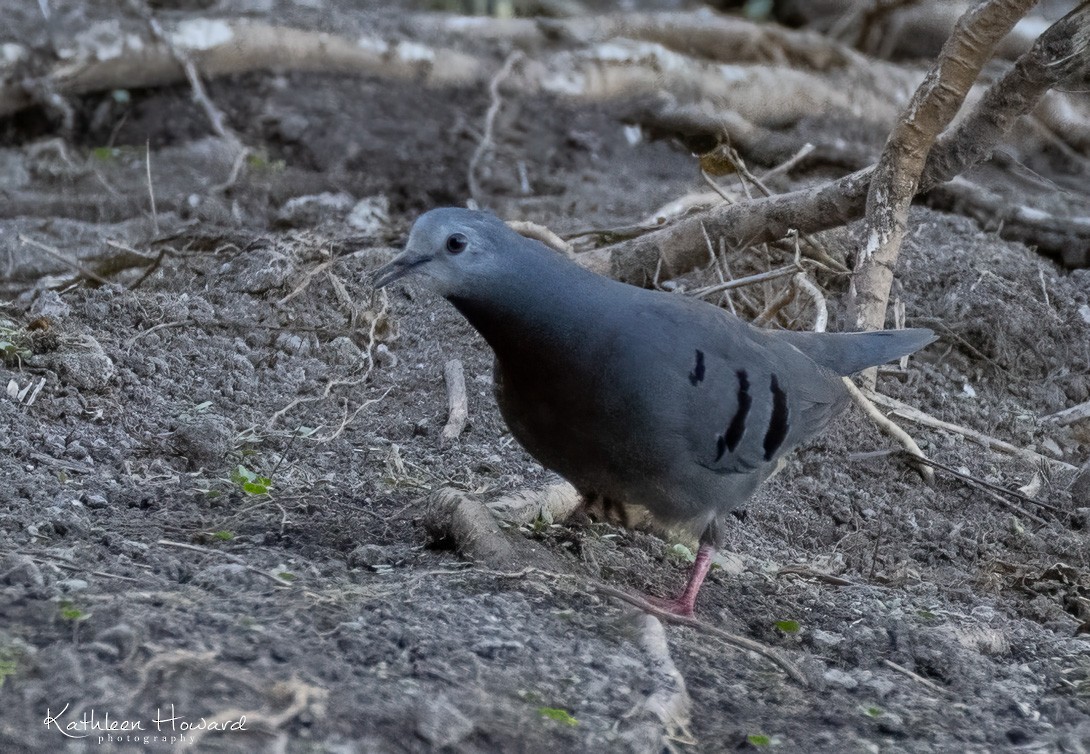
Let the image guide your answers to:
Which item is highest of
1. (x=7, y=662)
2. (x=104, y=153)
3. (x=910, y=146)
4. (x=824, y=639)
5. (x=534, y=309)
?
(x=910, y=146)

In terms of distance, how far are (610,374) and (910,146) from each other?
6.04 ft

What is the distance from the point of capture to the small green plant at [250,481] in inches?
143

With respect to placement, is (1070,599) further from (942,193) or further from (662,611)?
(942,193)

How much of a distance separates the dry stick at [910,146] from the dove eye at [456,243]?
6.49 ft

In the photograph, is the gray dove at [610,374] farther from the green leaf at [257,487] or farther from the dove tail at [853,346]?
the green leaf at [257,487]

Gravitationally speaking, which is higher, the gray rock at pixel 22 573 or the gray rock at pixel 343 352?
the gray rock at pixel 22 573

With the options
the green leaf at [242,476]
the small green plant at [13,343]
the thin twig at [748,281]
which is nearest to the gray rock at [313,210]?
the small green plant at [13,343]

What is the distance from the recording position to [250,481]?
12.2 ft

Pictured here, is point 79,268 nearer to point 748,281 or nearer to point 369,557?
point 369,557

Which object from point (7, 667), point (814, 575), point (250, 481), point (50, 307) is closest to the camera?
point (7, 667)

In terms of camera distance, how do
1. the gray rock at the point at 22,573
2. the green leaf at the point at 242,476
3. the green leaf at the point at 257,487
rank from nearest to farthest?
the gray rock at the point at 22,573 < the green leaf at the point at 257,487 < the green leaf at the point at 242,476
